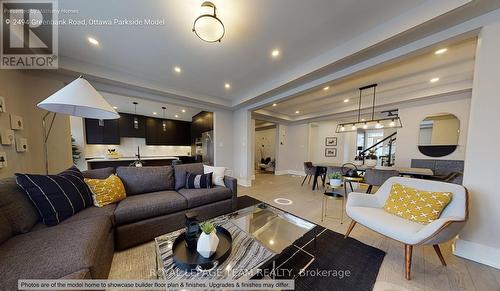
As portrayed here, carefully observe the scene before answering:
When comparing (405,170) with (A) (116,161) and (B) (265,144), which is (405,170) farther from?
(A) (116,161)

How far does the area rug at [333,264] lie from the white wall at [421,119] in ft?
11.8

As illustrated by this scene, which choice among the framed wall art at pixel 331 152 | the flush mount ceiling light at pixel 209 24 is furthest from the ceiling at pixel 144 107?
the framed wall art at pixel 331 152

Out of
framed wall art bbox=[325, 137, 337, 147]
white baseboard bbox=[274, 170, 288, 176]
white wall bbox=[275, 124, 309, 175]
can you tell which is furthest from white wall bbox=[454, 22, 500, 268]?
framed wall art bbox=[325, 137, 337, 147]

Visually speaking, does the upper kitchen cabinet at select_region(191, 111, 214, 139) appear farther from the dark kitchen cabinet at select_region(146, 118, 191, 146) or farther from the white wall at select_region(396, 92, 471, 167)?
the white wall at select_region(396, 92, 471, 167)

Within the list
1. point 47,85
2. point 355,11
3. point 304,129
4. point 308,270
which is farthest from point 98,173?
point 304,129

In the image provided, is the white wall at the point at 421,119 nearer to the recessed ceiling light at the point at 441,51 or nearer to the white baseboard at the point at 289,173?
the recessed ceiling light at the point at 441,51

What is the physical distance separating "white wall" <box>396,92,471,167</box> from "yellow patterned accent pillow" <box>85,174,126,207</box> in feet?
19.8

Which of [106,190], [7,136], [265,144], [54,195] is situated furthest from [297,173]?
[7,136]

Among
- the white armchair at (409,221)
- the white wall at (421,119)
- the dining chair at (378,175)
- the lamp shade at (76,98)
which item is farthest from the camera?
the white wall at (421,119)

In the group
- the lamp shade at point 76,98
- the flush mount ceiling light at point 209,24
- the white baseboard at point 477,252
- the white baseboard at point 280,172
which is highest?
the flush mount ceiling light at point 209,24

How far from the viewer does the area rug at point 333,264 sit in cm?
130

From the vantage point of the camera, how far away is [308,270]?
144 cm

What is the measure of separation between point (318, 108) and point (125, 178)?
17.5 feet

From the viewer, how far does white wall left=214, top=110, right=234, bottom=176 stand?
467cm
